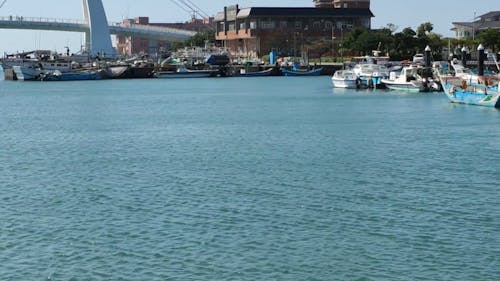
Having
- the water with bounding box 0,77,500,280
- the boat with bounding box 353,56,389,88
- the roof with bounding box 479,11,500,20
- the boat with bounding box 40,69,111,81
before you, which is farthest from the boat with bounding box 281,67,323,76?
the water with bounding box 0,77,500,280

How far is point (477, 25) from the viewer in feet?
349

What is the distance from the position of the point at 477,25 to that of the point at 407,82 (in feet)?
187

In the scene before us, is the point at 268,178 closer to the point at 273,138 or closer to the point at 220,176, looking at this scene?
the point at 220,176

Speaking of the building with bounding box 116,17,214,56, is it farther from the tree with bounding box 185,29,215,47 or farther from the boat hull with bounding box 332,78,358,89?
the boat hull with bounding box 332,78,358,89

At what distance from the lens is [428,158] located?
76.6ft

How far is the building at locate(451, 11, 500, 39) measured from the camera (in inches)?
4104

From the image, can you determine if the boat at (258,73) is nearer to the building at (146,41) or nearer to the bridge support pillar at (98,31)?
the bridge support pillar at (98,31)

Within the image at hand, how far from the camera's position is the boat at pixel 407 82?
52.4 metres

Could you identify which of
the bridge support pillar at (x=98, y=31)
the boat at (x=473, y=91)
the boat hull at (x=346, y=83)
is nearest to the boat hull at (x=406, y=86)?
the boat hull at (x=346, y=83)

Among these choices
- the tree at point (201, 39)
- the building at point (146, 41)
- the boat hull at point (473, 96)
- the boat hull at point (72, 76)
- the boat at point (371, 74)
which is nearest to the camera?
the boat hull at point (473, 96)

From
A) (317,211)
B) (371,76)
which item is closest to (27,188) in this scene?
(317,211)

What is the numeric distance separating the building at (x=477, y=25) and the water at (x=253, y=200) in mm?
72041

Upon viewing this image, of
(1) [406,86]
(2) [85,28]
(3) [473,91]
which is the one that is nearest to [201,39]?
(2) [85,28]

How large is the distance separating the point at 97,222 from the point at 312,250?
13.5 ft
